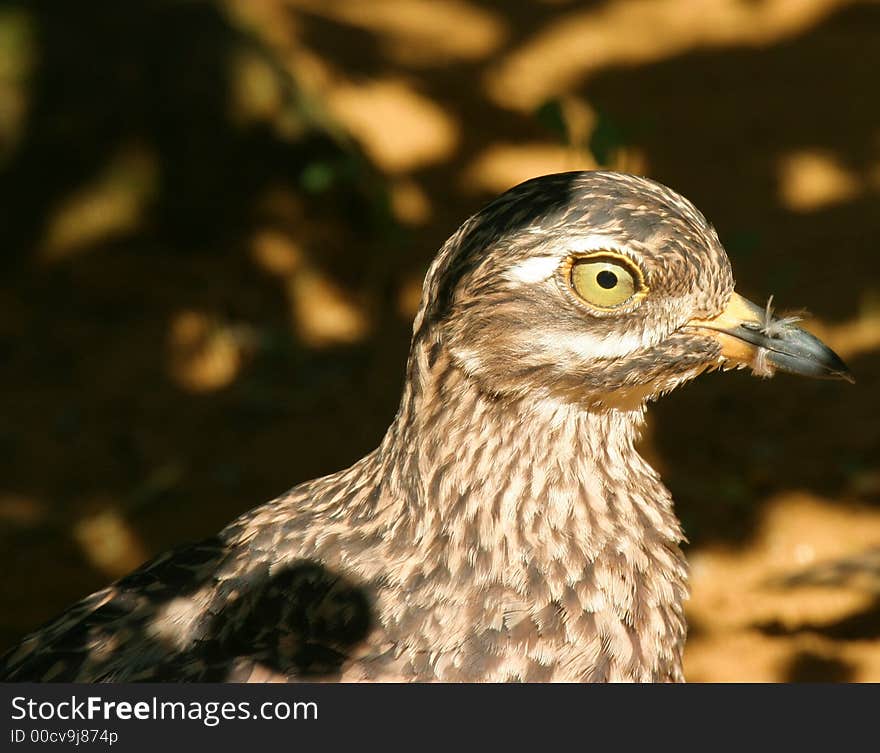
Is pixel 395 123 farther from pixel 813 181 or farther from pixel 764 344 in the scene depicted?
pixel 764 344

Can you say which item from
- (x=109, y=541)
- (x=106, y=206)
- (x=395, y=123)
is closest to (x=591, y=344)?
(x=109, y=541)

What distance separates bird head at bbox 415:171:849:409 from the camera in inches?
113

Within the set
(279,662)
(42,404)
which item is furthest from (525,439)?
(42,404)

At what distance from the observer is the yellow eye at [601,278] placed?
286 cm

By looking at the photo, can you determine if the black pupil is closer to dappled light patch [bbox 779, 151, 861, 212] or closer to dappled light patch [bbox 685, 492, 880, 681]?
dappled light patch [bbox 685, 492, 880, 681]

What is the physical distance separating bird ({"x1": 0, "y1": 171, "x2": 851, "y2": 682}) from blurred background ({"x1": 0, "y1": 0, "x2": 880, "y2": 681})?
1707 mm

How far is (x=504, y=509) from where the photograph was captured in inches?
119

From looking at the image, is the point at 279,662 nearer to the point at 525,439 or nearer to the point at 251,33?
the point at 525,439

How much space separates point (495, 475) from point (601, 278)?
0.52 metres

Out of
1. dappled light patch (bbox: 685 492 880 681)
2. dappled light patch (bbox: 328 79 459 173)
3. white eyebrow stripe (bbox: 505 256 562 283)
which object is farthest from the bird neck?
dappled light patch (bbox: 328 79 459 173)

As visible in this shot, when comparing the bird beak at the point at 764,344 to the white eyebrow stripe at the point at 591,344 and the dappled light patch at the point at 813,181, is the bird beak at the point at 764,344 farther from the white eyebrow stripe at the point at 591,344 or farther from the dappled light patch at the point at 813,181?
the dappled light patch at the point at 813,181

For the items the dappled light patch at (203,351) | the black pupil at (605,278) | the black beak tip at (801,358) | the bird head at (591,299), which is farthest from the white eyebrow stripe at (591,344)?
the dappled light patch at (203,351)

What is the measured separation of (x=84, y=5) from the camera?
6371 millimetres

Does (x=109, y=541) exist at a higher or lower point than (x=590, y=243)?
higher
